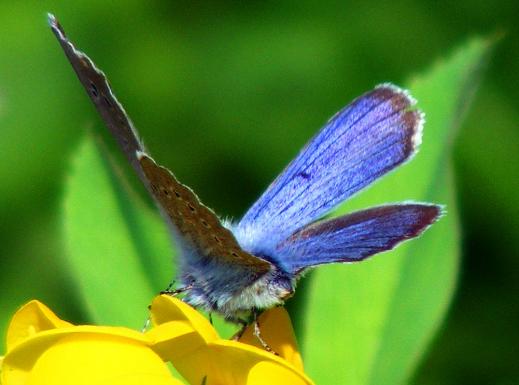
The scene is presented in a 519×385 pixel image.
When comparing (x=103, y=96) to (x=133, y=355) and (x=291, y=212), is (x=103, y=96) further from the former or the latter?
(x=133, y=355)

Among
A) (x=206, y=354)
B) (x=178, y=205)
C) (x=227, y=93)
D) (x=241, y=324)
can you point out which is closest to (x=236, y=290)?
(x=241, y=324)

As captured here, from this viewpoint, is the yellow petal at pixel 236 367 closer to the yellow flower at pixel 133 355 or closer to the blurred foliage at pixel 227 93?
the yellow flower at pixel 133 355

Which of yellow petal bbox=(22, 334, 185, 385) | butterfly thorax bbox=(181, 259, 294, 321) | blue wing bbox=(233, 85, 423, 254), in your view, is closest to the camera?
yellow petal bbox=(22, 334, 185, 385)

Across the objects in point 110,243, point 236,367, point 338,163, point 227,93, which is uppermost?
point 227,93

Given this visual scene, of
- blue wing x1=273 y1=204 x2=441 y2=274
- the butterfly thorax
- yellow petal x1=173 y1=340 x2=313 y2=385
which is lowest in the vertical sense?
yellow petal x1=173 y1=340 x2=313 y2=385

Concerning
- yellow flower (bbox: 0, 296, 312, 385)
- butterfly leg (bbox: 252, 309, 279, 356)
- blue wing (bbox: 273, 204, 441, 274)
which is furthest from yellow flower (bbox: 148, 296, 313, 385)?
blue wing (bbox: 273, 204, 441, 274)

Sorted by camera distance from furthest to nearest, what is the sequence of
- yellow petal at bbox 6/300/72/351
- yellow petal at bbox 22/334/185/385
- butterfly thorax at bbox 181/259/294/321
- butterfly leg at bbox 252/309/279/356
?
butterfly thorax at bbox 181/259/294/321 → butterfly leg at bbox 252/309/279/356 → yellow petal at bbox 6/300/72/351 → yellow petal at bbox 22/334/185/385

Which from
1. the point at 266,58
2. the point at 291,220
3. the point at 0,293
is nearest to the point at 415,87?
the point at 291,220

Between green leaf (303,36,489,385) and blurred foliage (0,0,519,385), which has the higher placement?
blurred foliage (0,0,519,385)

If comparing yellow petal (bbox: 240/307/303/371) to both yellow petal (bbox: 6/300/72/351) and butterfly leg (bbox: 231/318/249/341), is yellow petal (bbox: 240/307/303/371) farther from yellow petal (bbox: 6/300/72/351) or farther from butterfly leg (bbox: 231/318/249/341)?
yellow petal (bbox: 6/300/72/351)
